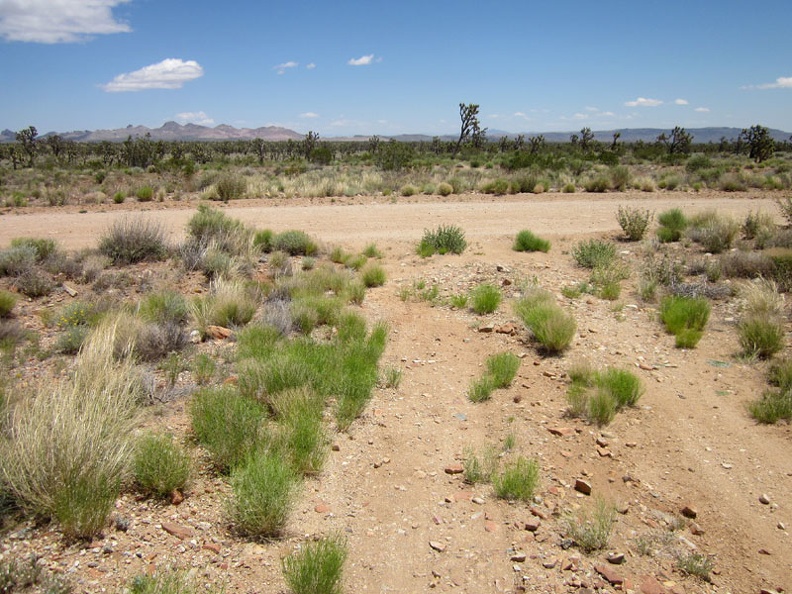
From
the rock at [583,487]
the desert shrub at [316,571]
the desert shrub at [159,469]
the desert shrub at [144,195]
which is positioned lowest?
the rock at [583,487]

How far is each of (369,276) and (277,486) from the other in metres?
6.74

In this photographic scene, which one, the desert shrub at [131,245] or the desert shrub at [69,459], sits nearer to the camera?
the desert shrub at [69,459]

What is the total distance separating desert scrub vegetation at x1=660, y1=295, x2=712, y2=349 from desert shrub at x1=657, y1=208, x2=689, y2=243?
494 cm

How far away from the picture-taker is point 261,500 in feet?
13.2

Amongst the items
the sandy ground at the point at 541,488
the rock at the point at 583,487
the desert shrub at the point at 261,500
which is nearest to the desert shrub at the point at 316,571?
the sandy ground at the point at 541,488

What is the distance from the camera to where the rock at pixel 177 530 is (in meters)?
4.01

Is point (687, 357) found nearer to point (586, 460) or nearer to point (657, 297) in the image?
point (657, 297)

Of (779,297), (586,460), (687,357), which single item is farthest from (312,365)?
(779,297)

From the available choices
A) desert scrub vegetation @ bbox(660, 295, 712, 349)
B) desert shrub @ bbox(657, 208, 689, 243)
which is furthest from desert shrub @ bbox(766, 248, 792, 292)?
desert shrub @ bbox(657, 208, 689, 243)

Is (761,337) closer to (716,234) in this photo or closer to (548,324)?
(548,324)

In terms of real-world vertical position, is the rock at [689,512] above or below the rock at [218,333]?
below

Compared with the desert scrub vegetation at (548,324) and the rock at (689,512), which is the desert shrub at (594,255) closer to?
the desert scrub vegetation at (548,324)

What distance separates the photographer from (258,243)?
1272cm

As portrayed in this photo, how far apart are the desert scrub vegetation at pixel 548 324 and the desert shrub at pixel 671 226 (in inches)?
249
